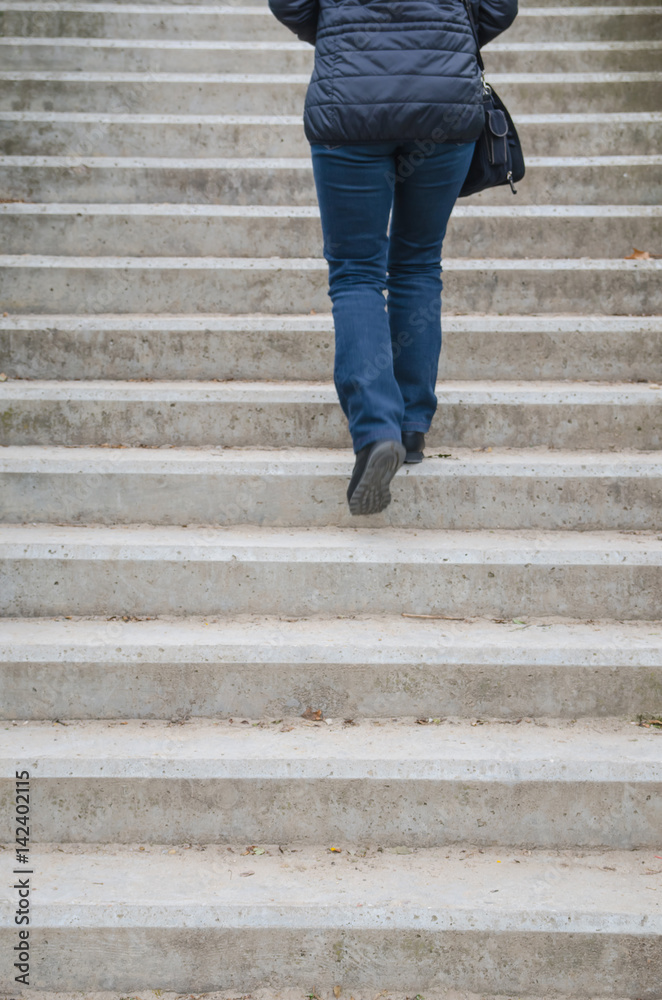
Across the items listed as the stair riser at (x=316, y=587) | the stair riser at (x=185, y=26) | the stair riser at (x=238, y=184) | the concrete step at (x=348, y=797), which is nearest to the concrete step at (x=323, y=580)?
the stair riser at (x=316, y=587)

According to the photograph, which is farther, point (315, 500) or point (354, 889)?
point (315, 500)

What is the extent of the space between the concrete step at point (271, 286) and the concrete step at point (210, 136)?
2.72 feet

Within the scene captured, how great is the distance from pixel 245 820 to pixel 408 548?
0.81m

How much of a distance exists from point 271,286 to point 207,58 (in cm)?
167

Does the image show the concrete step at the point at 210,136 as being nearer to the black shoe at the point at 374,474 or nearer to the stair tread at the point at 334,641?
the black shoe at the point at 374,474

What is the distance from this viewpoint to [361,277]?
226 cm

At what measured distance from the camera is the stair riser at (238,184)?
3410 millimetres

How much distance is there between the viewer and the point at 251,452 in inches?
103

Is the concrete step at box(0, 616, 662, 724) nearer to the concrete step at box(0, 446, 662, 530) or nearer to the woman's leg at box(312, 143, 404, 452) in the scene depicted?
the concrete step at box(0, 446, 662, 530)

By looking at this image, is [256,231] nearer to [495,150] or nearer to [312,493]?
[495,150]

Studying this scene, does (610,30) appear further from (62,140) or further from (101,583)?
(101,583)

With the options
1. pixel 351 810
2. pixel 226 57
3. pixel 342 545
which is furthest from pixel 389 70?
pixel 226 57

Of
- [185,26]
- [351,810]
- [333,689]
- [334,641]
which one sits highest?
[185,26]

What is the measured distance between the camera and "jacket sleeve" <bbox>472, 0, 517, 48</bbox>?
7.33 feet
